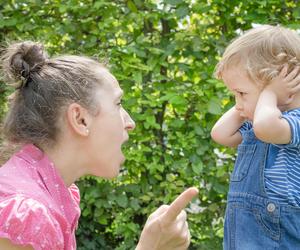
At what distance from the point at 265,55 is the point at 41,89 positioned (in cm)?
80

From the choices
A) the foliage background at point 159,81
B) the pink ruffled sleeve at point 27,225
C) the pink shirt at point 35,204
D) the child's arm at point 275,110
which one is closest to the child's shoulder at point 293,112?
the child's arm at point 275,110

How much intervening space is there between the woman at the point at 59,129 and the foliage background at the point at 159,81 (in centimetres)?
165

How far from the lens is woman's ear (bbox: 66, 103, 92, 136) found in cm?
231

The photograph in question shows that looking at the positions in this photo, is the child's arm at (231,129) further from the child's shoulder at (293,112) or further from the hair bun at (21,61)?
the hair bun at (21,61)

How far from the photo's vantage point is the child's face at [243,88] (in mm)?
2508

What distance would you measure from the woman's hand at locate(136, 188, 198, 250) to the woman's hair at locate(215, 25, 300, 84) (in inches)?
26.4

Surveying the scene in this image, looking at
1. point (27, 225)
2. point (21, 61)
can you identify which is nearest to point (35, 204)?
point (27, 225)

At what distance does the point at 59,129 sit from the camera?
2324 millimetres

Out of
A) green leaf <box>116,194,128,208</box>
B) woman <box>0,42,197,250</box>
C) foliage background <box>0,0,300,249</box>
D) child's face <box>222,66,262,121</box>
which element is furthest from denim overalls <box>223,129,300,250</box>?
green leaf <box>116,194,128,208</box>

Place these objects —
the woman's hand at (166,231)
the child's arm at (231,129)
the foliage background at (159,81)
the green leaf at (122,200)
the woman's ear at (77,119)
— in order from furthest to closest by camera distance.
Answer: the green leaf at (122,200) → the foliage background at (159,81) → the child's arm at (231,129) → the woman's ear at (77,119) → the woman's hand at (166,231)

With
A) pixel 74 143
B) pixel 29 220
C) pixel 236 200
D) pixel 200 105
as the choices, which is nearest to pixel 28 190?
pixel 29 220

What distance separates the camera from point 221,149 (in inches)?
168

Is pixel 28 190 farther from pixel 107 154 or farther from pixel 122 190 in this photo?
pixel 122 190

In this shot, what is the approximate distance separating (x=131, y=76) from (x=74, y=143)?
1.92 metres
